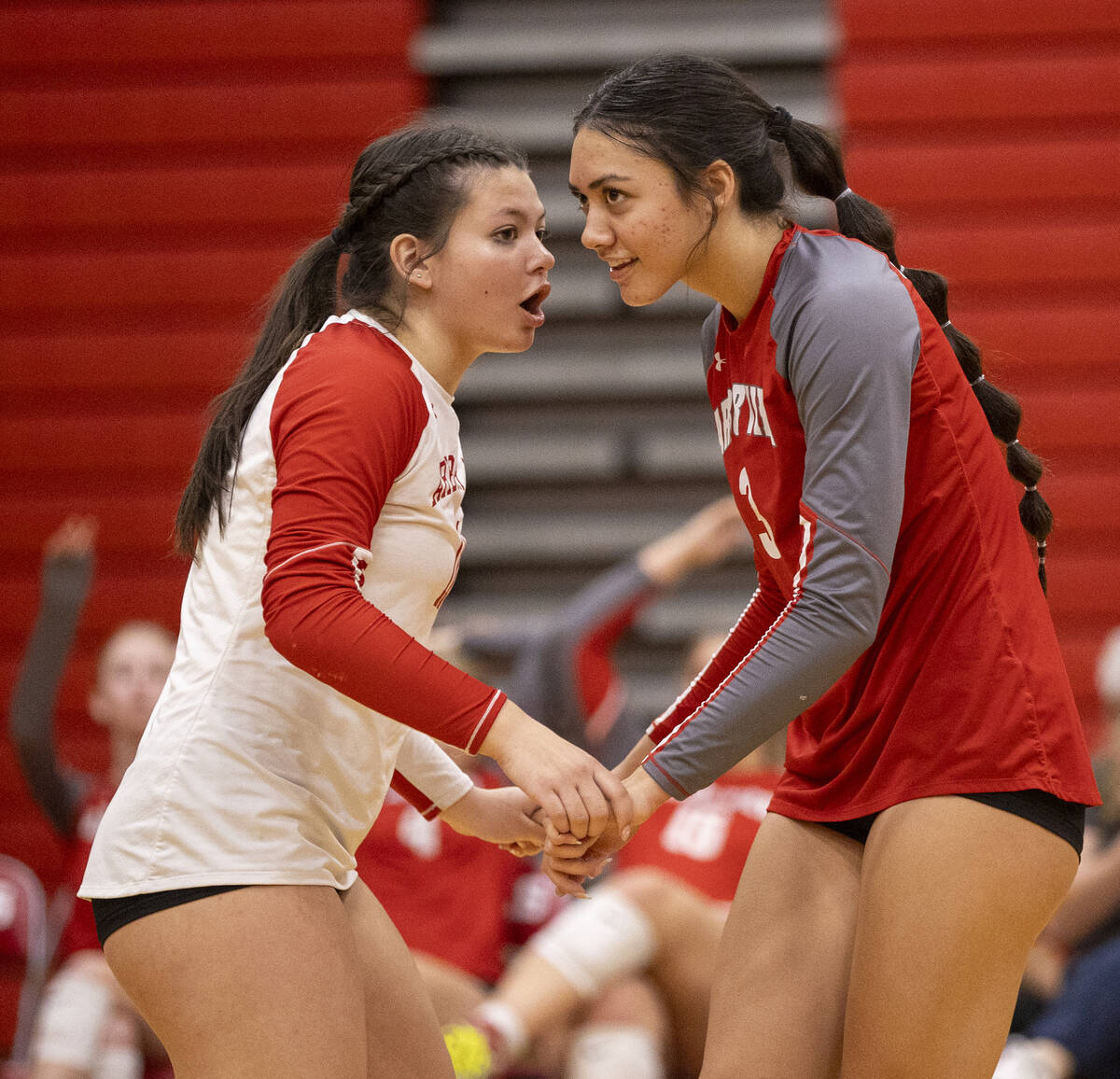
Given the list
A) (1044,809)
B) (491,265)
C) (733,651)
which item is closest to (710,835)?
(733,651)

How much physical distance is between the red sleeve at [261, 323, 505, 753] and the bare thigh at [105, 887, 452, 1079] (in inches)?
11.4

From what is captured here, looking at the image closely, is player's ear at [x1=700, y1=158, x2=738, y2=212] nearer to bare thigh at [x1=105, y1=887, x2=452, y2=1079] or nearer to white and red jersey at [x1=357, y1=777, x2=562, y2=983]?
bare thigh at [x1=105, y1=887, x2=452, y2=1079]

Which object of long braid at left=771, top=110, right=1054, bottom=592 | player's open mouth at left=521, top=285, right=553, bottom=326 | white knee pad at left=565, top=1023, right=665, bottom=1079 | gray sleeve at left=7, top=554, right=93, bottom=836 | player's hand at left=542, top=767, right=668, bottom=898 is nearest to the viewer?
player's hand at left=542, top=767, right=668, bottom=898

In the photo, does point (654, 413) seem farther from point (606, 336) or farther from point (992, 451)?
point (992, 451)

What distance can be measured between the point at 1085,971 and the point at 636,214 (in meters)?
2.35

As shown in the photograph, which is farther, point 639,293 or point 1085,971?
point 1085,971

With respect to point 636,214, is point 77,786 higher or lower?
lower

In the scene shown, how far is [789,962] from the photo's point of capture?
188 cm

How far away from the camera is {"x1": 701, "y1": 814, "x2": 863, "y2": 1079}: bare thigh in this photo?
184 centimetres

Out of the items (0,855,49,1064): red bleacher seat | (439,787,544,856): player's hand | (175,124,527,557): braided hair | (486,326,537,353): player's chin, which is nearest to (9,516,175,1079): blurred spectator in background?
(0,855,49,1064): red bleacher seat

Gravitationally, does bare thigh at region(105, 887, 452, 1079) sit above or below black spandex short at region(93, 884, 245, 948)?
below

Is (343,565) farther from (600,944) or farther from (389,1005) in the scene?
(600,944)

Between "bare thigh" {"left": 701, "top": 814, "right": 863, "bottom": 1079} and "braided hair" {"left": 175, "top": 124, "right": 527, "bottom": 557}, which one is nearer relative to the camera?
"bare thigh" {"left": 701, "top": 814, "right": 863, "bottom": 1079}

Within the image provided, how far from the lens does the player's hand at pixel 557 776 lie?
1.66 meters
